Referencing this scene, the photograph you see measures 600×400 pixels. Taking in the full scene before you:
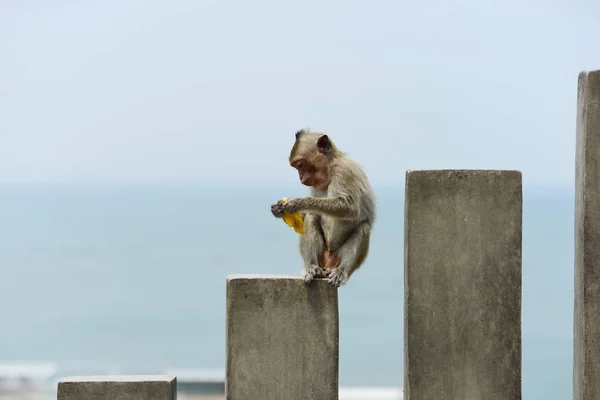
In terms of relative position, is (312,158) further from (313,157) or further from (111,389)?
(111,389)

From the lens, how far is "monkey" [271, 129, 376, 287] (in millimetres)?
5961

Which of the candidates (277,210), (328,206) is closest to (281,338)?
(277,210)

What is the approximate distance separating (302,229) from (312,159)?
0.42 m

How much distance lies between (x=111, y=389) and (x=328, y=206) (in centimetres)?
187

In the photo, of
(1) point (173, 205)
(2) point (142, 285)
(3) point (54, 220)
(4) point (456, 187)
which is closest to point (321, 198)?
(4) point (456, 187)

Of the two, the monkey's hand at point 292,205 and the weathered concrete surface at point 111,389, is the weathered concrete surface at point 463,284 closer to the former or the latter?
the weathered concrete surface at point 111,389

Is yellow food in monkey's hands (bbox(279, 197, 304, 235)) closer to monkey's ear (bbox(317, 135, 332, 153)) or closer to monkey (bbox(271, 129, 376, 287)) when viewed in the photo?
monkey (bbox(271, 129, 376, 287))

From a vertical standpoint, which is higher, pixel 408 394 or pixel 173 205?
pixel 173 205

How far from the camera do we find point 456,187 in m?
4.71

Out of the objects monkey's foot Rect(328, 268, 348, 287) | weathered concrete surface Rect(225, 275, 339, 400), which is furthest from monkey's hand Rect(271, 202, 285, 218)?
weathered concrete surface Rect(225, 275, 339, 400)

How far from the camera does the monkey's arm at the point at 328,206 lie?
237 inches

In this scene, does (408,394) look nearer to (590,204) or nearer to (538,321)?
(590,204)

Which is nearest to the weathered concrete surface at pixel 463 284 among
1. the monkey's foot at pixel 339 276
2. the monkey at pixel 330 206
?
the monkey's foot at pixel 339 276

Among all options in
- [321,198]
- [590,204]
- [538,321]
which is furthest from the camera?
[538,321]
